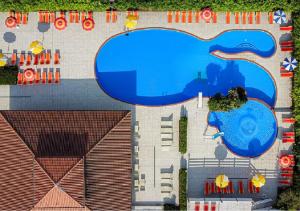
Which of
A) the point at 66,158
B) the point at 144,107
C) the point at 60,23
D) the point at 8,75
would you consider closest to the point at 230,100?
the point at 144,107

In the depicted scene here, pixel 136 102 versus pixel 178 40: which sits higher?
pixel 178 40

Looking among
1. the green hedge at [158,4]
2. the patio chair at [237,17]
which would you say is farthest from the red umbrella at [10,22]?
the patio chair at [237,17]

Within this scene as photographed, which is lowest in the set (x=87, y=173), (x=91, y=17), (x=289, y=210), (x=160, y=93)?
(x=289, y=210)

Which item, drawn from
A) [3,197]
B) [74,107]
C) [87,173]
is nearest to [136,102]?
[74,107]

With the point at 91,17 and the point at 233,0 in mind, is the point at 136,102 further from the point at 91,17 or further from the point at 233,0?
the point at 233,0

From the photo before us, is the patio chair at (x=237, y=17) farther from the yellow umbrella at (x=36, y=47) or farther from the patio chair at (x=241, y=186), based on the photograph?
the yellow umbrella at (x=36, y=47)

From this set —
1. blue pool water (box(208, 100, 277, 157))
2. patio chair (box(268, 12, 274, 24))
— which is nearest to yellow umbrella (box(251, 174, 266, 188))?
blue pool water (box(208, 100, 277, 157))

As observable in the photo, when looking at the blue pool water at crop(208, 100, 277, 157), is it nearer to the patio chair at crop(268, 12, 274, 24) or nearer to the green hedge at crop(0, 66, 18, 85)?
the patio chair at crop(268, 12, 274, 24)
